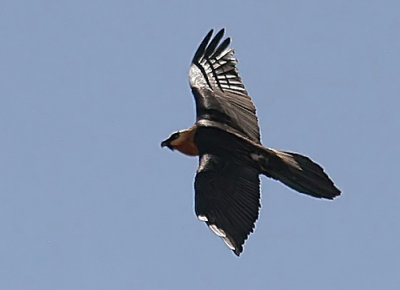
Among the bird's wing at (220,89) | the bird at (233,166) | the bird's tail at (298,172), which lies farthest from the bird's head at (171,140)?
the bird's tail at (298,172)

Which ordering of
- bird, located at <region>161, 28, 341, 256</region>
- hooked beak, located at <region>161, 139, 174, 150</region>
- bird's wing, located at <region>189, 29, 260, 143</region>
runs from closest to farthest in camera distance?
bird, located at <region>161, 28, 341, 256</region>
hooked beak, located at <region>161, 139, 174, 150</region>
bird's wing, located at <region>189, 29, 260, 143</region>

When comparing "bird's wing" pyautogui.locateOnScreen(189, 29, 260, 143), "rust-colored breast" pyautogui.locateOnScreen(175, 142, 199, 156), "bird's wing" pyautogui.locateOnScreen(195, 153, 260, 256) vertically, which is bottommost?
"bird's wing" pyautogui.locateOnScreen(195, 153, 260, 256)

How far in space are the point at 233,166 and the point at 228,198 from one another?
0.64m

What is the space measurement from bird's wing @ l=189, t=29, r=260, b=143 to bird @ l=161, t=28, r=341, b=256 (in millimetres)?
16

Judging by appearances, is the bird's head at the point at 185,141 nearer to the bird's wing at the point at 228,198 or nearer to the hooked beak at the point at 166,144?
the hooked beak at the point at 166,144

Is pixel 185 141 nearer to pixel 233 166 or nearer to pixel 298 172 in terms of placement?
pixel 233 166

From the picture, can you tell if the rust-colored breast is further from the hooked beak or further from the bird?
the hooked beak

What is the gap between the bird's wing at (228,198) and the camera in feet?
56.6

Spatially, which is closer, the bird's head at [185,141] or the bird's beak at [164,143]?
the bird's head at [185,141]

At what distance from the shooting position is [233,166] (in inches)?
711

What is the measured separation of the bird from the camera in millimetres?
17453

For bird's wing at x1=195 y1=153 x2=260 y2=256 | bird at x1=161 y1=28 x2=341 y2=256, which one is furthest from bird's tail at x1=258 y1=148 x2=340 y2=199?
bird's wing at x1=195 y1=153 x2=260 y2=256

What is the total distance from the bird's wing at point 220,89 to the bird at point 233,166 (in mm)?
16

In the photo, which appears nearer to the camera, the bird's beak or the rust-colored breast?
the rust-colored breast
